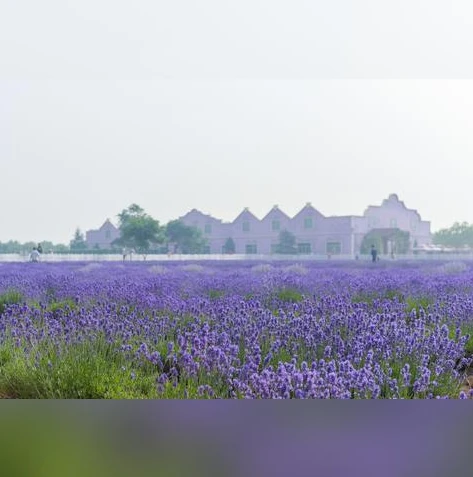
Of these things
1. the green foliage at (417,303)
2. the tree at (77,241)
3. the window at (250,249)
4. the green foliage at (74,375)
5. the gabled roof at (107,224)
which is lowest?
the green foliage at (74,375)

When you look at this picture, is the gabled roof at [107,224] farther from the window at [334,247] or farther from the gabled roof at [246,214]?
the window at [334,247]

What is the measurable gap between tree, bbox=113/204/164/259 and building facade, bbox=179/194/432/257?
6.0 inches

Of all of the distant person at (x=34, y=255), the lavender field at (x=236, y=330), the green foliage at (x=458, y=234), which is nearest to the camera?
the lavender field at (x=236, y=330)

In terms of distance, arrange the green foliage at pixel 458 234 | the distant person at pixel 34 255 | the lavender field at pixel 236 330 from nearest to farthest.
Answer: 1. the lavender field at pixel 236 330
2. the green foliage at pixel 458 234
3. the distant person at pixel 34 255

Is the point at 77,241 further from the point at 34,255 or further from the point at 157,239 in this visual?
the point at 157,239

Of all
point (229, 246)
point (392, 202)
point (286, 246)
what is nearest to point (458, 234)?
point (392, 202)

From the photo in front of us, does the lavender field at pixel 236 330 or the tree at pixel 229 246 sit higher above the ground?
the tree at pixel 229 246

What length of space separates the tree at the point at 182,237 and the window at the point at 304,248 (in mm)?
471

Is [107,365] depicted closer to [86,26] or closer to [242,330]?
[242,330]

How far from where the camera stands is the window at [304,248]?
3.57 meters

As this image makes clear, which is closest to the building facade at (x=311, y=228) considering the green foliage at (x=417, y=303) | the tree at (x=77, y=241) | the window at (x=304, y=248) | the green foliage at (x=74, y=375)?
the window at (x=304, y=248)

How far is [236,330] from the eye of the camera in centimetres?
341

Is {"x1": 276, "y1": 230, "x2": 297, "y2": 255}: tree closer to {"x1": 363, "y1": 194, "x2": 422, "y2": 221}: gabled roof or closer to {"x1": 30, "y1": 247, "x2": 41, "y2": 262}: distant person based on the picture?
{"x1": 363, "y1": 194, "x2": 422, "y2": 221}: gabled roof

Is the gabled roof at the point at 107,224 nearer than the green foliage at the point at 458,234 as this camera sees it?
No
